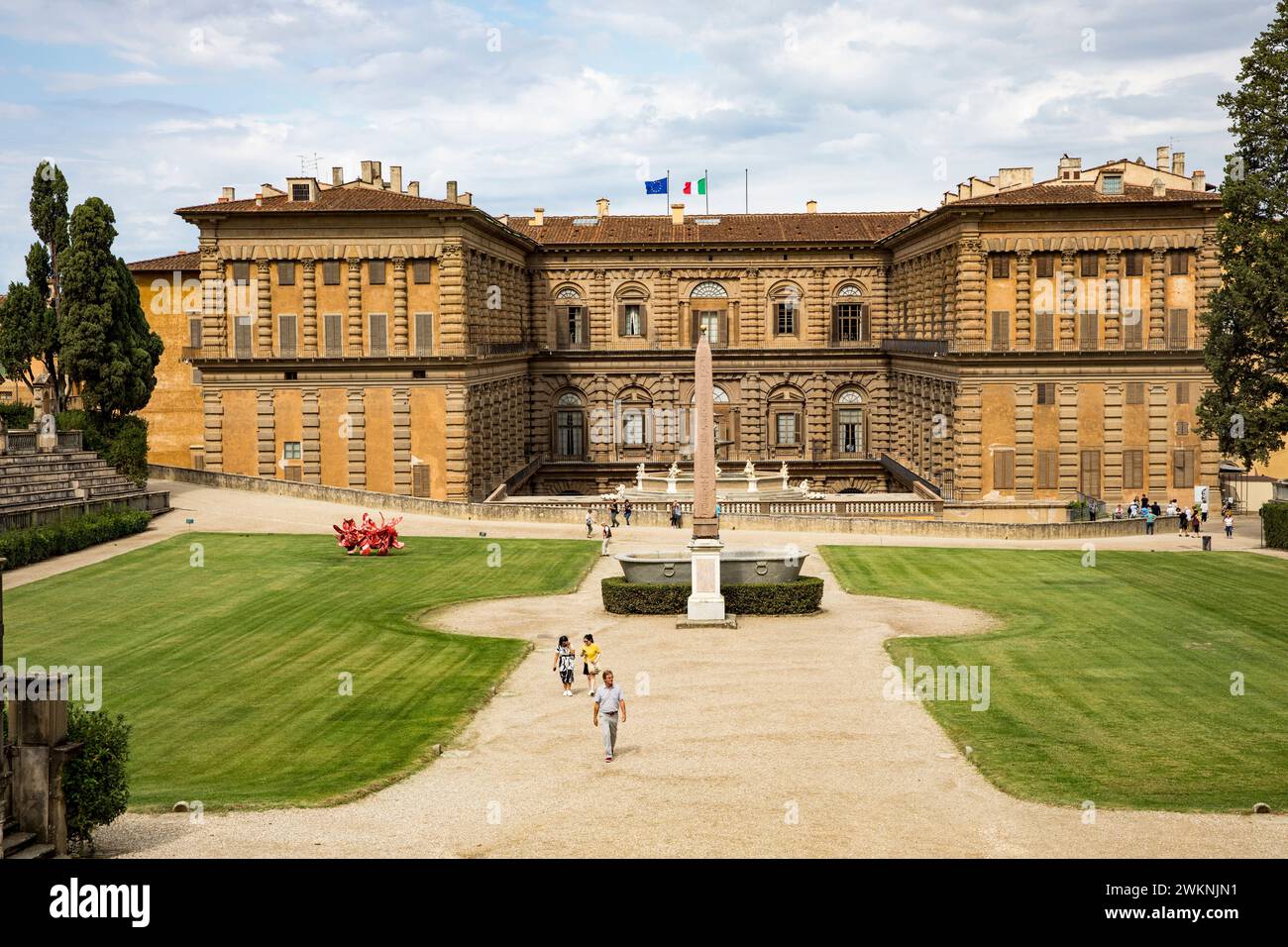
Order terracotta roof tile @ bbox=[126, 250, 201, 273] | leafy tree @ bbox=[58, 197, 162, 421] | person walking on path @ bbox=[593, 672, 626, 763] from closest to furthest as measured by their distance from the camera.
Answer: person walking on path @ bbox=[593, 672, 626, 763] → leafy tree @ bbox=[58, 197, 162, 421] → terracotta roof tile @ bbox=[126, 250, 201, 273]

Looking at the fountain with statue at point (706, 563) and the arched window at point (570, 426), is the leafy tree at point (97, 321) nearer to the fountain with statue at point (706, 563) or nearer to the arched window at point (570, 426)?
the arched window at point (570, 426)

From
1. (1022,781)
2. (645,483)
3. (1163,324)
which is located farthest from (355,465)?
(1022,781)

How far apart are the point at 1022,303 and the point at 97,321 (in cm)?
4364

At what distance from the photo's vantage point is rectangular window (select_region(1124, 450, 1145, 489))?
242 feet

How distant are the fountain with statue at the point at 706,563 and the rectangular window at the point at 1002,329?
32283 millimetres

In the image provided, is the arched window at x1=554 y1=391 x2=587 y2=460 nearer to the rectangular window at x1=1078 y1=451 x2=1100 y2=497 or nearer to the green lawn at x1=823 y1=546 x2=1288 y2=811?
the rectangular window at x1=1078 y1=451 x2=1100 y2=497

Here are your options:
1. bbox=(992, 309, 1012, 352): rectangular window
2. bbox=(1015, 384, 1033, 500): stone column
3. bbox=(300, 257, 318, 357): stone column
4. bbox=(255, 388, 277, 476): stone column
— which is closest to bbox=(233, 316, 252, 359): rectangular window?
bbox=(255, 388, 277, 476): stone column


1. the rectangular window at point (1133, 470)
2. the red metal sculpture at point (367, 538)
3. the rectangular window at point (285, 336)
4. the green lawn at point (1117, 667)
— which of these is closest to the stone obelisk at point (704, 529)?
the green lawn at point (1117, 667)

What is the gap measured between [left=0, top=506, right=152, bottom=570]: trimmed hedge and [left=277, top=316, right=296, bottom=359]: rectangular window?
1575 cm

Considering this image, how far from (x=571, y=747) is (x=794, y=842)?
7.38m

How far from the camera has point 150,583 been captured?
154ft

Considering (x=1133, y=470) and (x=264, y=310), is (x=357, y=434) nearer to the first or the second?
(x=264, y=310)

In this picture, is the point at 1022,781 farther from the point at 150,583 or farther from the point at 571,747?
Result: the point at 150,583

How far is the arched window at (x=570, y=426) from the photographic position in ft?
313
